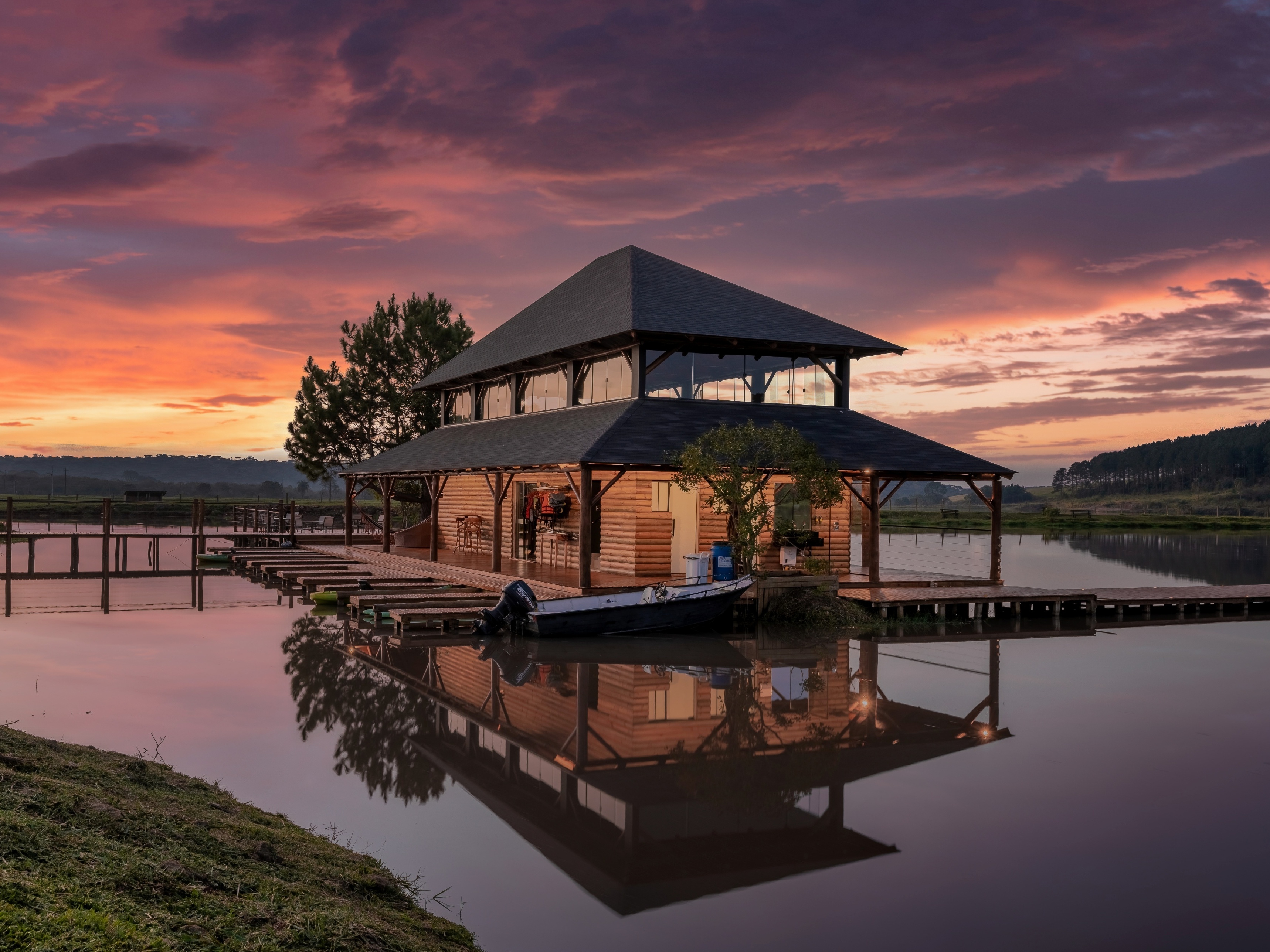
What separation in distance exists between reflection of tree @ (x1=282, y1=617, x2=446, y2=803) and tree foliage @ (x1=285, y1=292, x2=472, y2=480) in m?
27.5

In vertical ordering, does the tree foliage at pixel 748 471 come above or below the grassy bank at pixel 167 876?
above

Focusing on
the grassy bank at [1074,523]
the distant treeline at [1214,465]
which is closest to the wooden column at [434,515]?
the grassy bank at [1074,523]

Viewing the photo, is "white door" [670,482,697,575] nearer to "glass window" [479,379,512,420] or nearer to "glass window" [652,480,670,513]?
"glass window" [652,480,670,513]

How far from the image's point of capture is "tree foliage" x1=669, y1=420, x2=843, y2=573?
766 inches

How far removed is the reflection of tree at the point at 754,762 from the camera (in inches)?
336

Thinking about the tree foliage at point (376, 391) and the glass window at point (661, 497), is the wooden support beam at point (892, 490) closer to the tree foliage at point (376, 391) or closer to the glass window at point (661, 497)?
the glass window at point (661, 497)

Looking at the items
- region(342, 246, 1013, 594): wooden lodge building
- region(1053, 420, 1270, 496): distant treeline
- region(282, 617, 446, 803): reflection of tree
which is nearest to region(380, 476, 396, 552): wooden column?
region(342, 246, 1013, 594): wooden lodge building

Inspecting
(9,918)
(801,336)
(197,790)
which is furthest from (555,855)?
(801,336)

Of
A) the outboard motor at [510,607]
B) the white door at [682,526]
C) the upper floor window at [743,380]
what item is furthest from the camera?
the upper floor window at [743,380]

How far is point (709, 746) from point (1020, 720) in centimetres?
432

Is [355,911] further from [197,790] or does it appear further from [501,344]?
[501,344]

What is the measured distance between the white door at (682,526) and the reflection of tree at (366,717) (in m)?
8.46

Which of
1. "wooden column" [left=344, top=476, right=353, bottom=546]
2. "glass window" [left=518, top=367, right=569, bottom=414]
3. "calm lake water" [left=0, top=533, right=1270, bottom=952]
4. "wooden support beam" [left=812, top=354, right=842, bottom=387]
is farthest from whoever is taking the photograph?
"wooden column" [left=344, top=476, right=353, bottom=546]

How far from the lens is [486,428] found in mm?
29719
